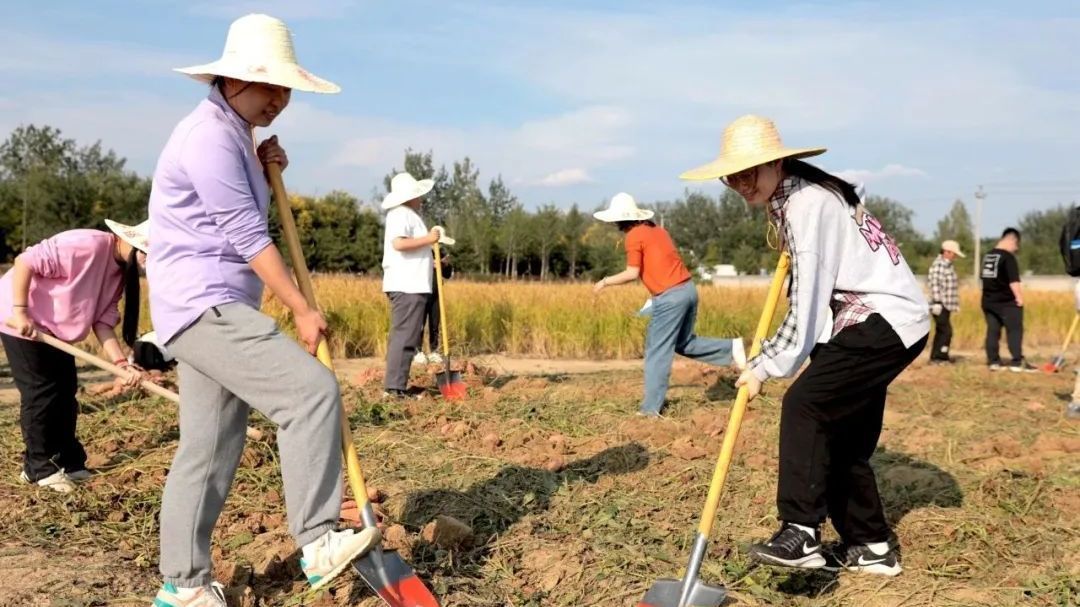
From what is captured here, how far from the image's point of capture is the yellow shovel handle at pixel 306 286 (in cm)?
296

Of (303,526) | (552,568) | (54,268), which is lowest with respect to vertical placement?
(552,568)

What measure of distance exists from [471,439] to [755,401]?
101 inches

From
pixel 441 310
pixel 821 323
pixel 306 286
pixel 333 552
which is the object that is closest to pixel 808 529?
pixel 821 323

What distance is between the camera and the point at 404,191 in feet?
23.7

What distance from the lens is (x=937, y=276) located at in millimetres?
11594

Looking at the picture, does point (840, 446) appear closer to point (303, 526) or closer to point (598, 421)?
point (303, 526)

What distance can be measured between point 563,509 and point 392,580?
4.34ft

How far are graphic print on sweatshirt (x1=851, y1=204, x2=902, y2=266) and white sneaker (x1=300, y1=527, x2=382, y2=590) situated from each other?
74.2 inches

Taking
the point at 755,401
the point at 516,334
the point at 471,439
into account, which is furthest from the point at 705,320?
the point at 471,439

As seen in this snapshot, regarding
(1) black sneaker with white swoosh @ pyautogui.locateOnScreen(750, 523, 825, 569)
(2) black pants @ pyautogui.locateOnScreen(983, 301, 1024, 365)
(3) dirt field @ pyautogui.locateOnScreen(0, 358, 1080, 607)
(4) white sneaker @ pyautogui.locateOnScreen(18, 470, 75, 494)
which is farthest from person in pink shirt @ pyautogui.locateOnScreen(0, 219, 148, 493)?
(2) black pants @ pyautogui.locateOnScreen(983, 301, 1024, 365)

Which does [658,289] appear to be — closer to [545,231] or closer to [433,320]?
[433,320]

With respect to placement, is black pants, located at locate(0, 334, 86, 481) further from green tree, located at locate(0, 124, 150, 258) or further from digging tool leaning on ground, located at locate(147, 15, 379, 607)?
green tree, located at locate(0, 124, 150, 258)

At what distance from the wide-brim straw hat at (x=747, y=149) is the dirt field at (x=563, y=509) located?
4.69 ft

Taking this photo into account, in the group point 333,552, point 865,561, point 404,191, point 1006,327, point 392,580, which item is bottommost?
point 865,561
